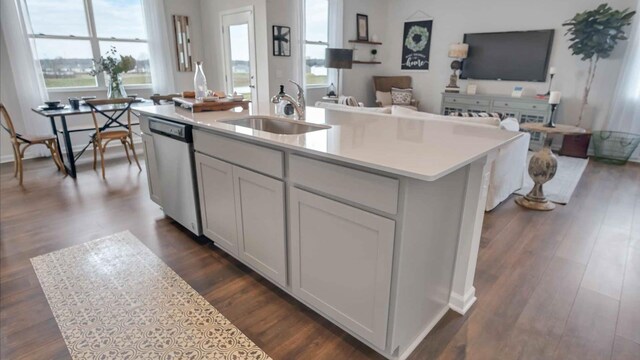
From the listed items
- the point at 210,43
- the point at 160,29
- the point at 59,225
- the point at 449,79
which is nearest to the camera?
the point at 59,225

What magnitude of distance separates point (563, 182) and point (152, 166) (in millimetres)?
4250

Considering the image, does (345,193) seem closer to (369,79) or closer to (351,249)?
(351,249)

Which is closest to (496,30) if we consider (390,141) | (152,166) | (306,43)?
(306,43)

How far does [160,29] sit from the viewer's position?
5.36 meters

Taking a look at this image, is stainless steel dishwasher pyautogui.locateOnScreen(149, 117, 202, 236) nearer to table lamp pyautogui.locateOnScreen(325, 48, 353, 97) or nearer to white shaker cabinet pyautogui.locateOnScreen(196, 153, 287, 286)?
white shaker cabinet pyautogui.locateOnScreen(196, 153, 287, 286)

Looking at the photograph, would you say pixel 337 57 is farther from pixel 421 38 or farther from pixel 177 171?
pixel 177 171

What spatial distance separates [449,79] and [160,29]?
16.2ft

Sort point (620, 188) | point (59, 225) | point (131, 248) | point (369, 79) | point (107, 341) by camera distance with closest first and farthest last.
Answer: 1. point (107, 341)
2. point (131, 248)
3. point (59, 225)
4. point (620, 188)
5. point (369, 79)

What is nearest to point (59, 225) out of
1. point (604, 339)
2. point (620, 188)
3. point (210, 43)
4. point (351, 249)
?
point (351, 249)

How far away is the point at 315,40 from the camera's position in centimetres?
608

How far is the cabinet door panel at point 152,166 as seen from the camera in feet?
9.09

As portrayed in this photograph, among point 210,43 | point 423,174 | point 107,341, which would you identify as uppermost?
point 210,43

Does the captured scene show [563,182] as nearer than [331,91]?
Yes

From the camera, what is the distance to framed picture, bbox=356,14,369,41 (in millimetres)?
6418
